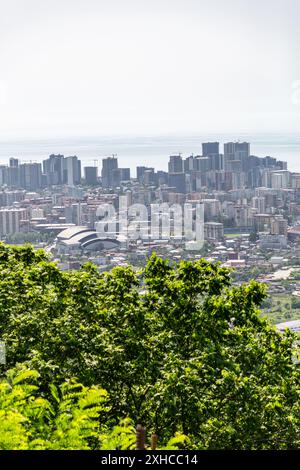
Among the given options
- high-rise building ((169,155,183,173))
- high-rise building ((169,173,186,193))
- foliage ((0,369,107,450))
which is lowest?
high-rise building ((169,173,186,193))

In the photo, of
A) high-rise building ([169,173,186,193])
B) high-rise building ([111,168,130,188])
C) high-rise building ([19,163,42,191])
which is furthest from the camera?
high-rise building ([111,168,130,188])

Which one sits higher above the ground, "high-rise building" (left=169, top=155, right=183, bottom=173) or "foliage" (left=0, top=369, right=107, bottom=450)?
"foliage" (left=0, top=369, right=107, bottom=450)

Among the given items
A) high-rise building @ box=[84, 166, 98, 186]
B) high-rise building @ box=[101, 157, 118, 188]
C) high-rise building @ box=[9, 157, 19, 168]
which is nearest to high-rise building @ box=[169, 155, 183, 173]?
high-rise building @ box=[101, 157, 118, 188]

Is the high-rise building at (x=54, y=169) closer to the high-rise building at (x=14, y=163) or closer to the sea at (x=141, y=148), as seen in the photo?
the sea at (x=141, y=148)

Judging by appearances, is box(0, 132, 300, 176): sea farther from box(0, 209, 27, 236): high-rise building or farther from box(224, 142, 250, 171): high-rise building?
box(0, 209, 27, 236): high-rise building

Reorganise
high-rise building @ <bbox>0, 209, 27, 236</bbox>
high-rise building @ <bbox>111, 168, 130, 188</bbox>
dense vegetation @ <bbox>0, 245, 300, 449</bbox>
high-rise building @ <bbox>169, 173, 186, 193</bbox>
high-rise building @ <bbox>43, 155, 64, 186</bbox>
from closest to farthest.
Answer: dense vegetation @ <bbox>0, 245, 300, 449</bbox> → high-rise building @ <bbox>0, 209, 27, 236</bbox> → high-rise building @ <bbox>169, 173, 186, 193</bbox> → high-rise building @ <bbox>43, 155, 64, 186</bbox> → high-rise building @ <bbox>111, 168, 130, 188</bbox>

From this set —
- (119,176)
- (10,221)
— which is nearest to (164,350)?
(10,221)

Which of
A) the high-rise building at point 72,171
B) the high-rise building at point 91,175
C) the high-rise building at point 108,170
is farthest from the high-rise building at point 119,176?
the high-rise building at point 72,171

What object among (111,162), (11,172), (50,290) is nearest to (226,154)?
(111,162)

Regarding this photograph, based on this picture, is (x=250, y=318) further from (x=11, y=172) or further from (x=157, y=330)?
(x=11, y=172)
